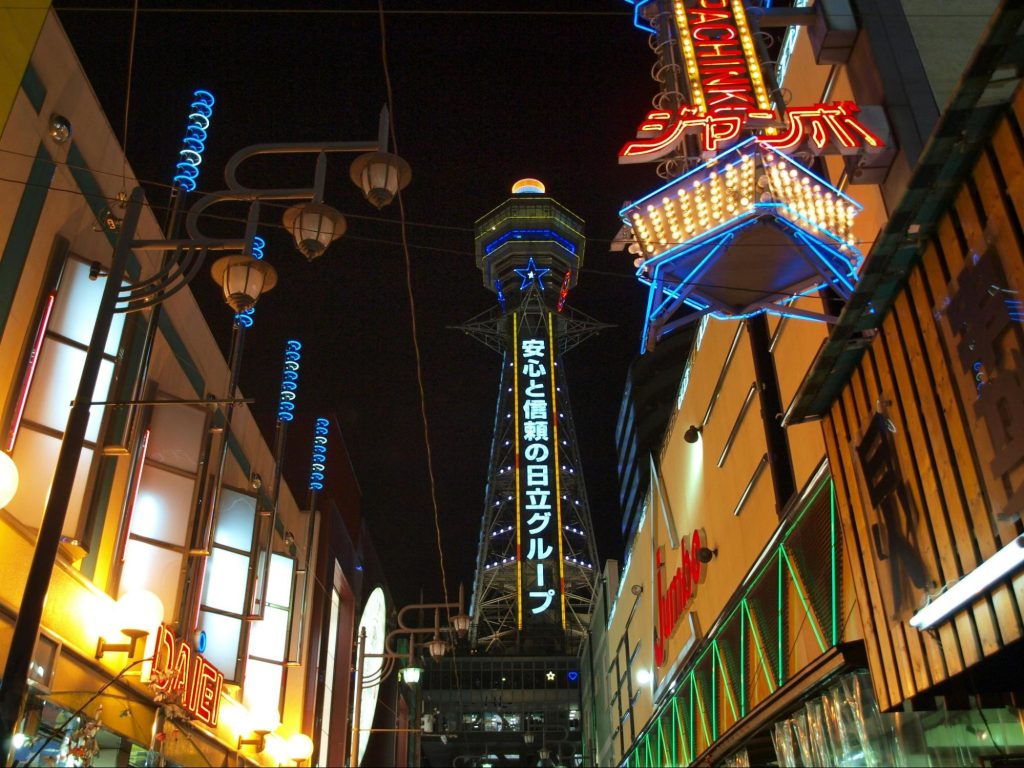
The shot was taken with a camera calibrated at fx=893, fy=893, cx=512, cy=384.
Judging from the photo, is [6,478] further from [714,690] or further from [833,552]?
[714,690]

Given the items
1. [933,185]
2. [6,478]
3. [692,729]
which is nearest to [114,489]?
[6,478]

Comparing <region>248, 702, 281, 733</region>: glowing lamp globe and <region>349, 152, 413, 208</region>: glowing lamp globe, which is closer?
<region>349, 152, 413, 208</region>: glowing lamp globe

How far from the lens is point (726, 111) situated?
9.09 meters

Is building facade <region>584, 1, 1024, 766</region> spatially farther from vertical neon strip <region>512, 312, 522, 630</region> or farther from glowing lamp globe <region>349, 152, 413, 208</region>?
vertical neon strip <region>512, 312, 522, 630</region>

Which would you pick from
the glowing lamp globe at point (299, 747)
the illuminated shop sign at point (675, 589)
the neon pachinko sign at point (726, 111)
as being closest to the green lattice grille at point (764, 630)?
the illuminated shop sign at point (675, 589)

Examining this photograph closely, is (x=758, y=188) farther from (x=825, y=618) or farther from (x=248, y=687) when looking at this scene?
(x=248, y=687)

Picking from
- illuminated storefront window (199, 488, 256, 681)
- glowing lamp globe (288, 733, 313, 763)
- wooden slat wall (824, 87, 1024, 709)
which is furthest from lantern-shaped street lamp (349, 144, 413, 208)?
glowing lamp globe (288, 733, 313, 763)

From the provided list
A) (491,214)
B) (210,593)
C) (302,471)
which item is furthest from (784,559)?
(491,214)

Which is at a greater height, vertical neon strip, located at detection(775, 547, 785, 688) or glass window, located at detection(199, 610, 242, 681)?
glass window, located at detection(199, 610, 242, 681)

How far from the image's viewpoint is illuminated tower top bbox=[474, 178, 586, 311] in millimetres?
77312

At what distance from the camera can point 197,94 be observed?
35.2 ft

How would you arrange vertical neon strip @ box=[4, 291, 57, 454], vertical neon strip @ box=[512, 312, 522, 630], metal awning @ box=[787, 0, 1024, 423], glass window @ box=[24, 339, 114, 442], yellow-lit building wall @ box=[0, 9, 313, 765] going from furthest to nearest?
vertical neon strip @ box=[512, 312, 522, 630] < glass window @ box=[24, 339, 114, 442] < yellow-lit building wall @ box=[0, 9, 313, 765] < vertical neon strip @ box=[4, 291, 57, 454] < metal awning @ box=[787, 0, 1024, 423]

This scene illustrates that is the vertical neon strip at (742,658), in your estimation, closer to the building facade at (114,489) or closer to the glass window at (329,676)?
the building facade at (114,489)

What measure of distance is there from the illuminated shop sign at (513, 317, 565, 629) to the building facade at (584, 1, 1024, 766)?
152 ft
